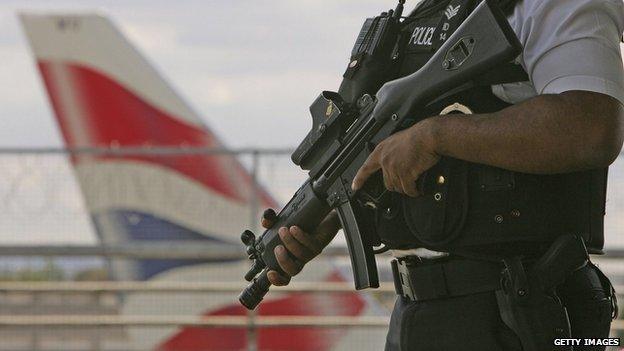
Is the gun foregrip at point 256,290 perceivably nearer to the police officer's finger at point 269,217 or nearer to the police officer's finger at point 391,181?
the police officer's finger at point 269,217

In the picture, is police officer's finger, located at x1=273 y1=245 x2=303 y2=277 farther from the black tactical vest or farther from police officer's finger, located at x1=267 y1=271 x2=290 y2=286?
the black tactical vest

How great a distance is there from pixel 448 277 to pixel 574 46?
0.54 metres

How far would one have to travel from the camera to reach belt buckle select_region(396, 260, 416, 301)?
8.46ft

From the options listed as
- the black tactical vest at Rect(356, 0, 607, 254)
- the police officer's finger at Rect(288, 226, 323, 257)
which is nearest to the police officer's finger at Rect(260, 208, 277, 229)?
the police officer's finger at Rect(288, 226, 323, 257)

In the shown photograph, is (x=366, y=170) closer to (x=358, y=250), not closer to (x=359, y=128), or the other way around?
(x=359, y=128)

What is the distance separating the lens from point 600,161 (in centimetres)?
227

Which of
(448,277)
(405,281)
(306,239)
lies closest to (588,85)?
(448,277)

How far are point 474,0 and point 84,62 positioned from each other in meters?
8.69

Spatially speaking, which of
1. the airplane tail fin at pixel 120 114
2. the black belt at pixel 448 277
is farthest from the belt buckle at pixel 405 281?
the airplane tail fin at pixel 120 114

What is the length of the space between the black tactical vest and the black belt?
42 mm

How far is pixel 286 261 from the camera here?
292cm

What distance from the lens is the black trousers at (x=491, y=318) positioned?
2.44 m

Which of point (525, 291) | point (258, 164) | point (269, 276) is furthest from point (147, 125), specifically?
point (525, 291)

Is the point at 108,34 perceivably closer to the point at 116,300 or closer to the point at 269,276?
the point at 116,300
